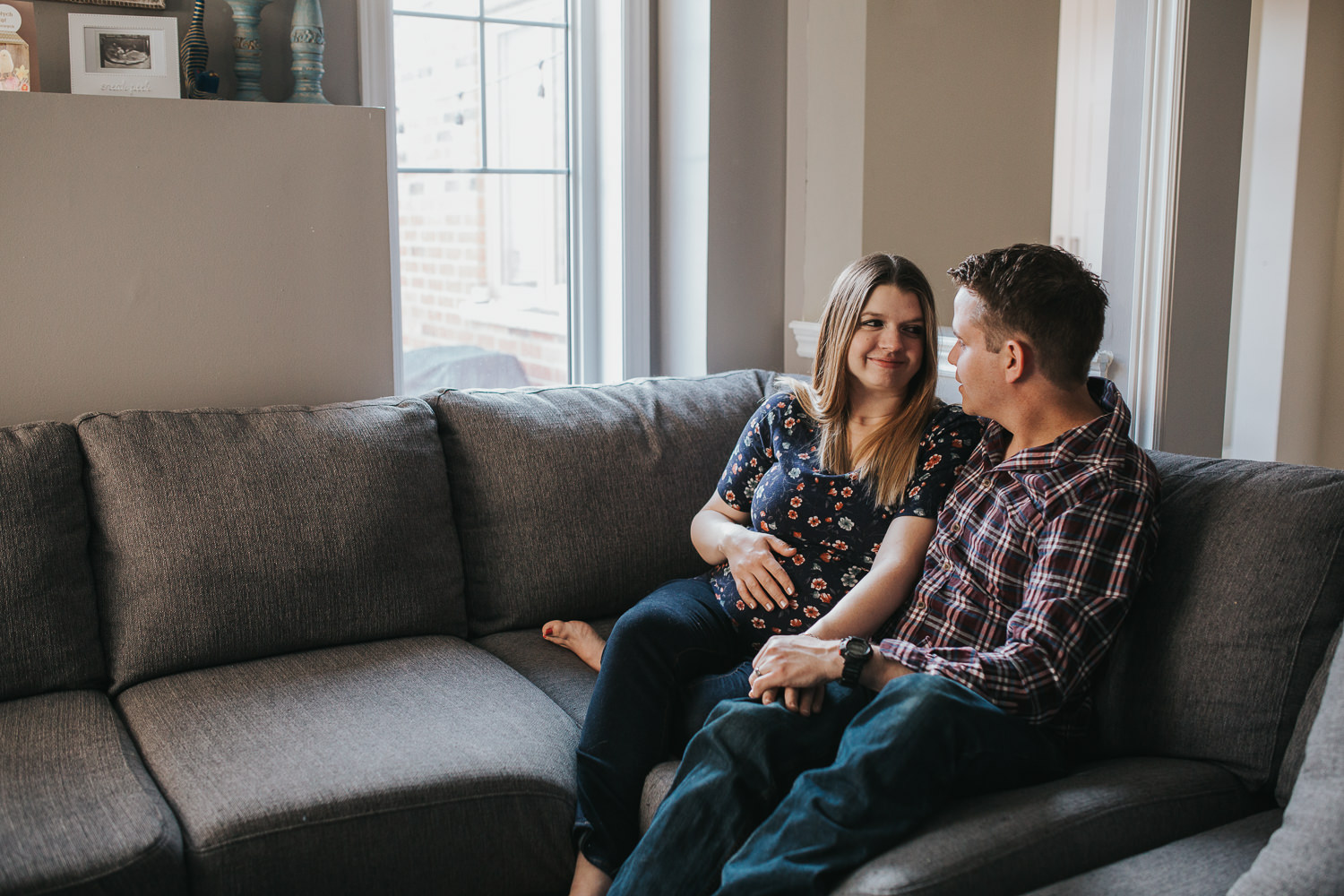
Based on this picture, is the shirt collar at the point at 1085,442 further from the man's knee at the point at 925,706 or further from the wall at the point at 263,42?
the wall at the point at 263,42

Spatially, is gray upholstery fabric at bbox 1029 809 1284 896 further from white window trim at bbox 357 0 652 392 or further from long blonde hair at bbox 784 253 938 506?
white window trim at bbox 357 0 652 392

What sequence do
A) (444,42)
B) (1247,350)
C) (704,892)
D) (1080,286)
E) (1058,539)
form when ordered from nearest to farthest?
(704,892)
(1058,539)
(1080,286)
(444,42)
(1247,350)

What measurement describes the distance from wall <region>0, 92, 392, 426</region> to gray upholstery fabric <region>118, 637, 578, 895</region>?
69cm

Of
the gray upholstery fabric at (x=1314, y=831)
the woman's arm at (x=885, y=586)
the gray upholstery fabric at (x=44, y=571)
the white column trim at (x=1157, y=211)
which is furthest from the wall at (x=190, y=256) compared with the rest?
the gray upholstery fabric at (x=1314, y=831)

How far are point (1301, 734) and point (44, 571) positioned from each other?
1.87m

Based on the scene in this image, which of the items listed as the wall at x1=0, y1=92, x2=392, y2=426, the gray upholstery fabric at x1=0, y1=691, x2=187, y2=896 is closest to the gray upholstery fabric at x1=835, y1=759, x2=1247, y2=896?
the gray upholstery fabric at x1=0, y1=691, x2=187, y2=896

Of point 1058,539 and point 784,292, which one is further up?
point 784,292

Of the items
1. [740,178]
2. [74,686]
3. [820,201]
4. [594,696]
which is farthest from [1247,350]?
[74,686]

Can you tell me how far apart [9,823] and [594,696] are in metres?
0.79

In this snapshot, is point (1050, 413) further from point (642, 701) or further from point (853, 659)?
point (642, 701)

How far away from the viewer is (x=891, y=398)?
1930 millimetres

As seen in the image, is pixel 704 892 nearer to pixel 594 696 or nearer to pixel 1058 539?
pixel 594 696

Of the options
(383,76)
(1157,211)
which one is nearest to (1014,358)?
(1157,211)

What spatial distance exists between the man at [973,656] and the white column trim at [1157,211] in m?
0.59
